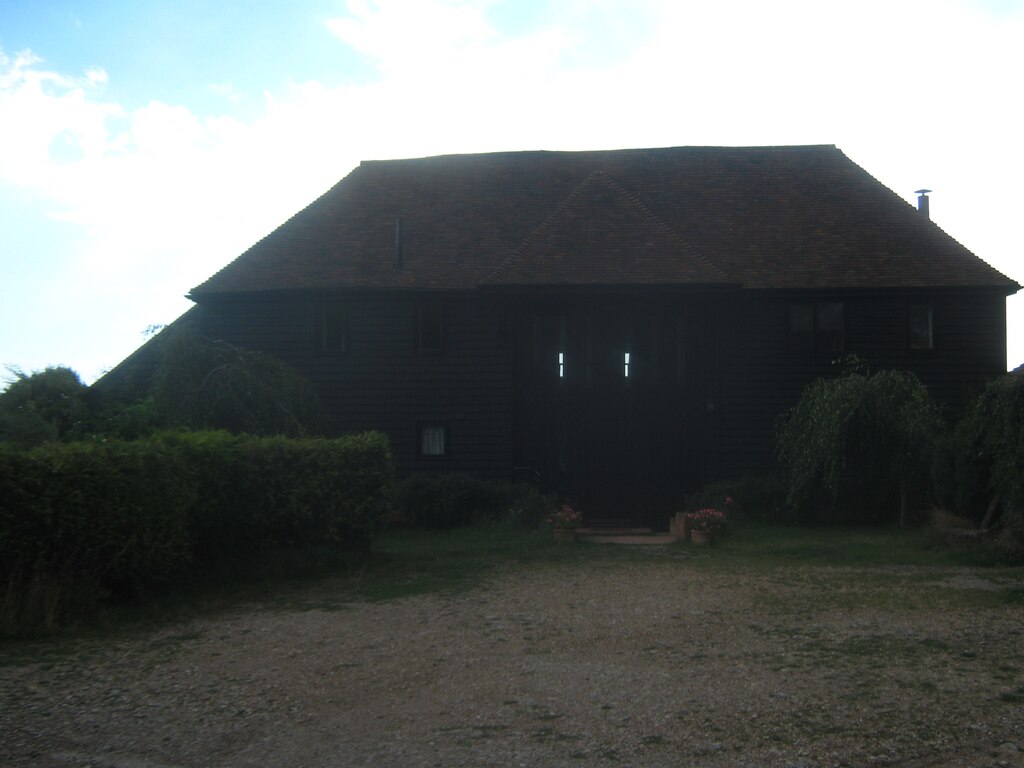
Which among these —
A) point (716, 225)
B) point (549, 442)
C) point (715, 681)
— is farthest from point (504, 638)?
point (716, 225)

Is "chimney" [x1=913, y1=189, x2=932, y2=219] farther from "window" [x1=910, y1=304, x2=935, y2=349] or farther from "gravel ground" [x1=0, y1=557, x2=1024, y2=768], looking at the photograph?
"gravel ground" [x1=0, y1=557, x2=1024, y2=768]

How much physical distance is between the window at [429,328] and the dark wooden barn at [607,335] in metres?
0.04

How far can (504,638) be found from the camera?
9492mm

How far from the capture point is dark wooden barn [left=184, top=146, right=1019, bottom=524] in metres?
21.8

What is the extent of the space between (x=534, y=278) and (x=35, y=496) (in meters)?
12.4

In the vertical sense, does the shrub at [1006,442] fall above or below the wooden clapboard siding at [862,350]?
below


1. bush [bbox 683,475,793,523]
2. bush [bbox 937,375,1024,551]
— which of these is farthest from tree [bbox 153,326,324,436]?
bush [bbox 937,375,1024,551]

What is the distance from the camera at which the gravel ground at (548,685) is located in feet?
20.1

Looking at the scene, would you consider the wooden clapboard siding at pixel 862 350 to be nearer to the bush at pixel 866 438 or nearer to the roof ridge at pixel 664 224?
the roof ridge at pixel 664 224

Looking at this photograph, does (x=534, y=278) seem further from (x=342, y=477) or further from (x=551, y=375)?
(x=342, y=477)

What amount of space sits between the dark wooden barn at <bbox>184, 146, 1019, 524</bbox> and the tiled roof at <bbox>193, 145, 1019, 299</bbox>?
80mm

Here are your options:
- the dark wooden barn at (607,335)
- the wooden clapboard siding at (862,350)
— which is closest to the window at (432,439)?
the dark wooden barn at (607,335)

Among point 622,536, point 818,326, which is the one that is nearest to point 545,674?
point 622,536

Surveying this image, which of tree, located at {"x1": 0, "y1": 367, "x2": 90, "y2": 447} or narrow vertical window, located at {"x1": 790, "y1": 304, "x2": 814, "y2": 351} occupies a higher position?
narrow vertical window, located at {"x1": 790, "y1": 304, "x2": 814, "y2": 351}
